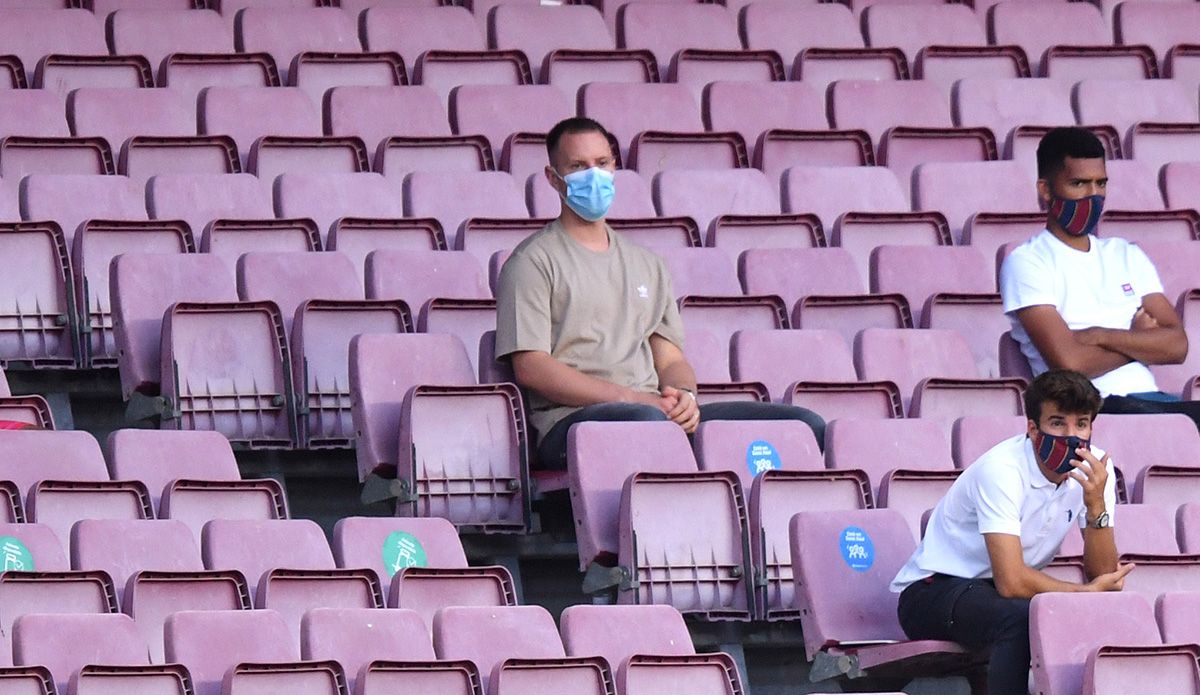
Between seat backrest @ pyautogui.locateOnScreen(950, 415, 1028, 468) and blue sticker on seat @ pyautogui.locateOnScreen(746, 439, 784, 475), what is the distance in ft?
1.35

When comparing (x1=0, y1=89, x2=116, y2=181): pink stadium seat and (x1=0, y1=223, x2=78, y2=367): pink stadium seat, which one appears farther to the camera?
(x1=0, y1=89, x2=116, y2=181): pink stadium seat

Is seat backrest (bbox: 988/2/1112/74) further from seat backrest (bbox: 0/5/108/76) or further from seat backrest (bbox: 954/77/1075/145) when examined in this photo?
seat backrest (bbox: 0/5/108/76)

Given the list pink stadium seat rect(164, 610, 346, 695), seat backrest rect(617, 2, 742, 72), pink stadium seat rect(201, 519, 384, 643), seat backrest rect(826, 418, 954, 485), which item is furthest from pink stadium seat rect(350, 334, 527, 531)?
seat backrest rect(617, 2, 742, 72)

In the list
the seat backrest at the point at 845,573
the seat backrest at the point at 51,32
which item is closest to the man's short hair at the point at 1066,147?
the seat backrest at the point at 845,573

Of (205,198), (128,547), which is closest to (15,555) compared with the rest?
(128,547)

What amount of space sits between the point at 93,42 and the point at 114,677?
3.43 metres

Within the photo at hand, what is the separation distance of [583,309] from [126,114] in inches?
66.0

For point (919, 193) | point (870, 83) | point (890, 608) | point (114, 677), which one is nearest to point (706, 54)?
point (870, 83)

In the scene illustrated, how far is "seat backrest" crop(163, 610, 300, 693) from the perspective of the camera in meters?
3.96

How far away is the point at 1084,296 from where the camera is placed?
5.80 metres

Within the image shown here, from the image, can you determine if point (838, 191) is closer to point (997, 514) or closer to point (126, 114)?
point (126, 114)

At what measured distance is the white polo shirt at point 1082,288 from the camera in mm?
5750

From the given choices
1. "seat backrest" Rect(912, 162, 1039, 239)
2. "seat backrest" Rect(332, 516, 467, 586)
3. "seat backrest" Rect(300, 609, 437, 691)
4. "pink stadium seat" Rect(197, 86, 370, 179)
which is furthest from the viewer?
"seat backrest" Rect(912, 162, 1039, 239)

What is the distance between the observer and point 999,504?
14.8 feet
